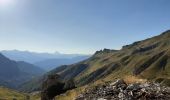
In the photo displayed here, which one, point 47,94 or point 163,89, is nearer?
point 163,89

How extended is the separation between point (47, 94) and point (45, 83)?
7879 millimetres

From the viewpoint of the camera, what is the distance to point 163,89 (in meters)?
31.4

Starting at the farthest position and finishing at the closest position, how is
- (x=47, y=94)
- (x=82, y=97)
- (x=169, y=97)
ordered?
(x=47, y=94) → (x=82, y=97) → (x=169, y=97)

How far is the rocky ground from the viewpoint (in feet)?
98.7

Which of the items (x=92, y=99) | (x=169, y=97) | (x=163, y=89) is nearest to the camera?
(x=169, y=97)

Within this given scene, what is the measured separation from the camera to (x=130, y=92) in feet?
104

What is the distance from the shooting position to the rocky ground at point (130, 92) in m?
30.1

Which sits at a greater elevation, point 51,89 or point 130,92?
point 130,92

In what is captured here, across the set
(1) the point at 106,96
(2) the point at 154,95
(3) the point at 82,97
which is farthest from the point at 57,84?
(2) the point at 154,95

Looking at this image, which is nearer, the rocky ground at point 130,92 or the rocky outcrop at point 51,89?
the rocky ground at point 130,92

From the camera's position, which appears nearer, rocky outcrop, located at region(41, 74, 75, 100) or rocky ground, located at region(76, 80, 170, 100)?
rocky ground, located at region(76, 80, 170, 100)

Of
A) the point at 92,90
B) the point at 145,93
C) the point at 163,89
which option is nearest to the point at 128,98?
the point at 145,93

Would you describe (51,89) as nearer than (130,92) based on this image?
No

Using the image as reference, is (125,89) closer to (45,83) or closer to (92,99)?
(92,99)
